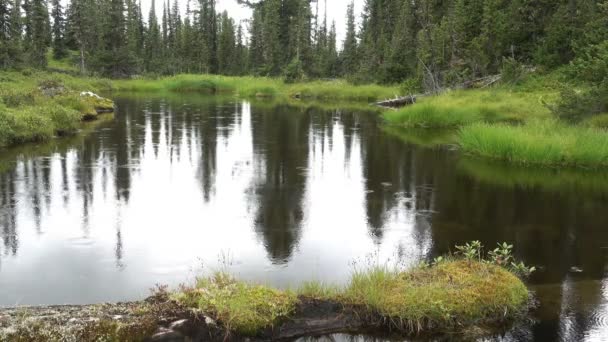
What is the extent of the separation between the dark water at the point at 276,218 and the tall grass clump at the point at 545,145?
90cm

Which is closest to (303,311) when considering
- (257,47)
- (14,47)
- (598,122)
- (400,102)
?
(598,122)

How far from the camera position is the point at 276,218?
38.3ft

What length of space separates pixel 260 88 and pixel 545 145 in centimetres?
4110

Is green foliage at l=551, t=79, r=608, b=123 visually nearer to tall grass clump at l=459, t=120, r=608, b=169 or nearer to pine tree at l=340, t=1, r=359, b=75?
tall grass clump at l=459, t=120, r=608, b=169

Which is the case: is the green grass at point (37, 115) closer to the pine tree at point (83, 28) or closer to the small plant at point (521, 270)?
the small plant at point (521, 270)

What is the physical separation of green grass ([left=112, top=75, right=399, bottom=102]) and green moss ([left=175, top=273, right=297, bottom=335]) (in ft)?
132

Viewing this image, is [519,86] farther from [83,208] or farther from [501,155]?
[83,208]

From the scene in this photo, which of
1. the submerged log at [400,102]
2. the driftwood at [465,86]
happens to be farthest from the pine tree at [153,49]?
the driftwood at [465,86]

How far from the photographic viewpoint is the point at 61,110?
77.3 ft

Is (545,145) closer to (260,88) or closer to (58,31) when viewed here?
(260,88)

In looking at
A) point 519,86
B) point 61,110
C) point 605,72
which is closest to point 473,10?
point 519,86

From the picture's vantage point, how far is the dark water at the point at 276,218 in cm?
840

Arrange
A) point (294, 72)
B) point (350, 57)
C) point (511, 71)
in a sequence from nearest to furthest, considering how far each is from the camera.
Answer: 1. point (511, 71)
2. point (294, 72)
3. point (350, 57)

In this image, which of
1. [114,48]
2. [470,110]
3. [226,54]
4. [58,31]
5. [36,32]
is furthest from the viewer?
[226,54]
